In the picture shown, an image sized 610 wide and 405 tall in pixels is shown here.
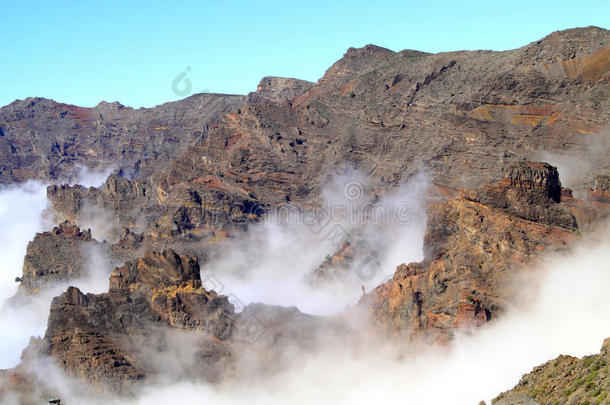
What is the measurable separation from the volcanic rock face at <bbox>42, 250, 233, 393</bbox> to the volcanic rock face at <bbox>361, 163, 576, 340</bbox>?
16.6m

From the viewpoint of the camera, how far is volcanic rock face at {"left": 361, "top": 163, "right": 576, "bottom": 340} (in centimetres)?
8262

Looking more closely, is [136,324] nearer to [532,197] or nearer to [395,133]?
[532,197]

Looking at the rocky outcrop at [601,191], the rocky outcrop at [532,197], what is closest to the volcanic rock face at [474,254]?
the rocky outcrop at [532,197]

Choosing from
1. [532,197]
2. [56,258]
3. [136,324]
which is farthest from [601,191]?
[56,258]

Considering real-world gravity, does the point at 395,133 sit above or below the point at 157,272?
above

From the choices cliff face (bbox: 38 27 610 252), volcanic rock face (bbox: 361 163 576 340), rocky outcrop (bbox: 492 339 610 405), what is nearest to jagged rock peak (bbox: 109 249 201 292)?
volcanic rock face (bbox: 361 163 576 340)

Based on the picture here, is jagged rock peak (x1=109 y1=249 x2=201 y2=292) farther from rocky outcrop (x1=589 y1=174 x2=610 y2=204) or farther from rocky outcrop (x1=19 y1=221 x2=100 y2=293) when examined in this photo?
rocky outcrop (x1=19 y1=221 x2=100 y2=293)

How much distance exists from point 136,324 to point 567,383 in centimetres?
5175

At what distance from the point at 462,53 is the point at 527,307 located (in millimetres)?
96051

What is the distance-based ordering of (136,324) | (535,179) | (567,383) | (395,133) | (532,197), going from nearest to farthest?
1. (567,383)
2. (532,197)
3. (535,179)
4. (136,324)
5. (395,133)

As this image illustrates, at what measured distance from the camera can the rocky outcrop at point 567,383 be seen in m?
47.3

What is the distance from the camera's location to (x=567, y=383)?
51.8 metres

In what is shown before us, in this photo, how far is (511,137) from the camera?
13738 cm

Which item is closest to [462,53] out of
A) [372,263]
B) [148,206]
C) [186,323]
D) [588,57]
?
[588,57]
